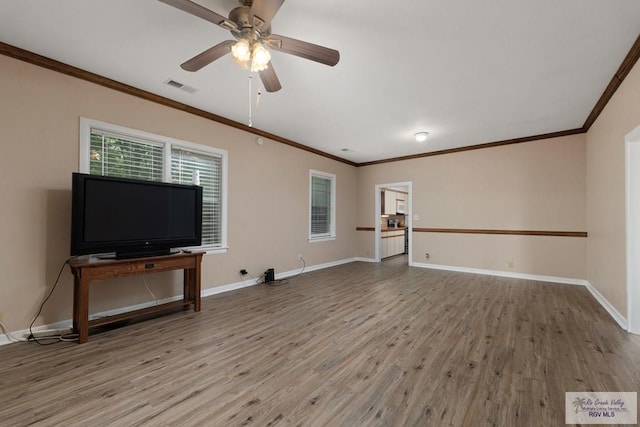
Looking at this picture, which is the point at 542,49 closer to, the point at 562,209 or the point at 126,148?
the point at 562,209

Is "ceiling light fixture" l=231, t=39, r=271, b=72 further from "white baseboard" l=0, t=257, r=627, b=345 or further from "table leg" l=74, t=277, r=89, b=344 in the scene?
"white baseboard" l=0, t=257, r=627, b=345

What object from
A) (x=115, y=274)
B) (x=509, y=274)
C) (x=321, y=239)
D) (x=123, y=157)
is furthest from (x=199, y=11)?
(x=509, y=274)

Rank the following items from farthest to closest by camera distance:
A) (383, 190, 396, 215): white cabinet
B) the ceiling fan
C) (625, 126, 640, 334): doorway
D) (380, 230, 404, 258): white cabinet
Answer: (383, 190, 396, 215): white cabinet < (380, 230, 404, 258): white cabinet < (625, 126, 640, 334): doorway < the ceiling fan

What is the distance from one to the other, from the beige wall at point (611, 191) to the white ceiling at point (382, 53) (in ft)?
1.02

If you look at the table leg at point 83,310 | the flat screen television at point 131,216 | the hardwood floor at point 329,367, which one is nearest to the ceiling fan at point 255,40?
the flat screen television at point 131,216

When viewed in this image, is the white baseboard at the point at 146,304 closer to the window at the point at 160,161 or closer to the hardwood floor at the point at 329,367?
the hardwood floor at the point at 329,367

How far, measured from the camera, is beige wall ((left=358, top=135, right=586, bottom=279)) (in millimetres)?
4832

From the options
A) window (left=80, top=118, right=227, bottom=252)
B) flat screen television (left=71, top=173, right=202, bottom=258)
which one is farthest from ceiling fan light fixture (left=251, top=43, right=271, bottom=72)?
window (left=80, top=118, right=227, bottom=252)

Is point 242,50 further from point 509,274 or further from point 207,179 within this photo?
point 509,274

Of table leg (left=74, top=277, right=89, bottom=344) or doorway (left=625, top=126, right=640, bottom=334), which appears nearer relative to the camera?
table leg (left=74, top=277, right=89, bottom=344)

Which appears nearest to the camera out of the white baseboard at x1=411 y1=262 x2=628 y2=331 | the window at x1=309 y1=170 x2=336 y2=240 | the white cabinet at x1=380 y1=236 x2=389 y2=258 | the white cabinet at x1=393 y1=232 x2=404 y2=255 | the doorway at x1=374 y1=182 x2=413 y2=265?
the white baseboard at x1=411 y1=262 x2=628 y2=331

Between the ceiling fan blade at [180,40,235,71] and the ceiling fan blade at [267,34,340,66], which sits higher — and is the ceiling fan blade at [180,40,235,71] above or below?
above

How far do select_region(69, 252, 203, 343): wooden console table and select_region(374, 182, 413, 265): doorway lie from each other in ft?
16.0

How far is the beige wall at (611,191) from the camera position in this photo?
9.30 feet
